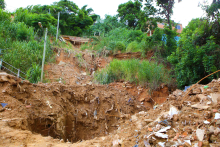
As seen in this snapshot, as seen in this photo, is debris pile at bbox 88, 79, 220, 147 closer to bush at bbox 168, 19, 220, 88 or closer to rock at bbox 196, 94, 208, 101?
rock at bbox 196, 94, 208, 101

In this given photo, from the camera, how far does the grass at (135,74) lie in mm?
7879

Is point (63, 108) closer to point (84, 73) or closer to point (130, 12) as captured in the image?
point (84, 73)

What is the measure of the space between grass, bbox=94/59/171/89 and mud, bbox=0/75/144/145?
1.12m

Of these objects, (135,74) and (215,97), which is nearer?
(215,97)

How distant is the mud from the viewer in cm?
424

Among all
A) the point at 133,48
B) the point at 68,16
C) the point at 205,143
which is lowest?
the point at 205,143

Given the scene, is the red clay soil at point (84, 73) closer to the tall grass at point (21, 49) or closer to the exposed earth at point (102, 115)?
the exposed earth at point (102, 115)

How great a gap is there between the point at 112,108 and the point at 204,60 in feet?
12.9

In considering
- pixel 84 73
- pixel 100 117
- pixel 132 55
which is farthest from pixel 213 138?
pixel 132 55

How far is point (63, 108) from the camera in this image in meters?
5.44

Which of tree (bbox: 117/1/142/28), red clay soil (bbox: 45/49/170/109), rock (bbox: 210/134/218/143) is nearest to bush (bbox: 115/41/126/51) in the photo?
red clay soil (bbox: 45/49/170/109)

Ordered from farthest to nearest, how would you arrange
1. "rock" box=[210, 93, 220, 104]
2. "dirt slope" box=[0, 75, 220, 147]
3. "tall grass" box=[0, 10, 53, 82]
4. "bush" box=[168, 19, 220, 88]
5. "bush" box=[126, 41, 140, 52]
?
1. "bush" box=[126, 41, 140, 52]
2. "tall grass" box=[0, 10, 53, 82]
3. "bush" box=[168, 19, 220, 88]
4. "rock" box=[210, 93, 220, 104]
5. "dirt slope" box=[0, 75, 220, 147]

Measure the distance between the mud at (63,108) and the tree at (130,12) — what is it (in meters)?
12.9

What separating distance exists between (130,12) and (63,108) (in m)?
16.1
